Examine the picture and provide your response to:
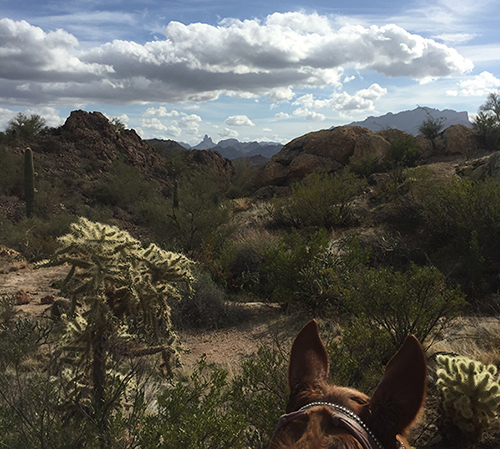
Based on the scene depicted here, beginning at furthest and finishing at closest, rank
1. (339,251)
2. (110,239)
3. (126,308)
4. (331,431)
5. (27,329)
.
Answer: (339,251) → (27,329) → (126,308) → (110,239) → (331,431)

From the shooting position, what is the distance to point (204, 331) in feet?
28.3

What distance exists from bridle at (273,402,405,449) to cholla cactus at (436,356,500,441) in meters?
2.99

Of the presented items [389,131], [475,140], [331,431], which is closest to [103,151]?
[389,131]

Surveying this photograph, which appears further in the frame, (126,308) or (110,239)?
(126,308)

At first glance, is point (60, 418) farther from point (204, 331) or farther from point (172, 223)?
point (172, 223)

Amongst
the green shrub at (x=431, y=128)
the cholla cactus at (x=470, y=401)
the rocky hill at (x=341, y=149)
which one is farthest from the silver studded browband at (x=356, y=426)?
the green shrub at (x=431, y=128)

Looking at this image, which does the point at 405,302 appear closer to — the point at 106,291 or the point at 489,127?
the point at 106,291

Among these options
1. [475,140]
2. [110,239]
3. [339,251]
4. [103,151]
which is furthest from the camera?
[103,151]

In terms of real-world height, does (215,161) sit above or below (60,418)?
above

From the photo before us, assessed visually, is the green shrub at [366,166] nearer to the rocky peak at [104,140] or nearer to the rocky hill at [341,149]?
the rocky hill at [341,149]

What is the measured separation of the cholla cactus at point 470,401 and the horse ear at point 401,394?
2.93m

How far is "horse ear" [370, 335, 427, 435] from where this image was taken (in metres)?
1.38

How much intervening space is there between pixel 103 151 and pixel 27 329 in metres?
33.6

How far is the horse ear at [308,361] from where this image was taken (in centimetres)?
165
